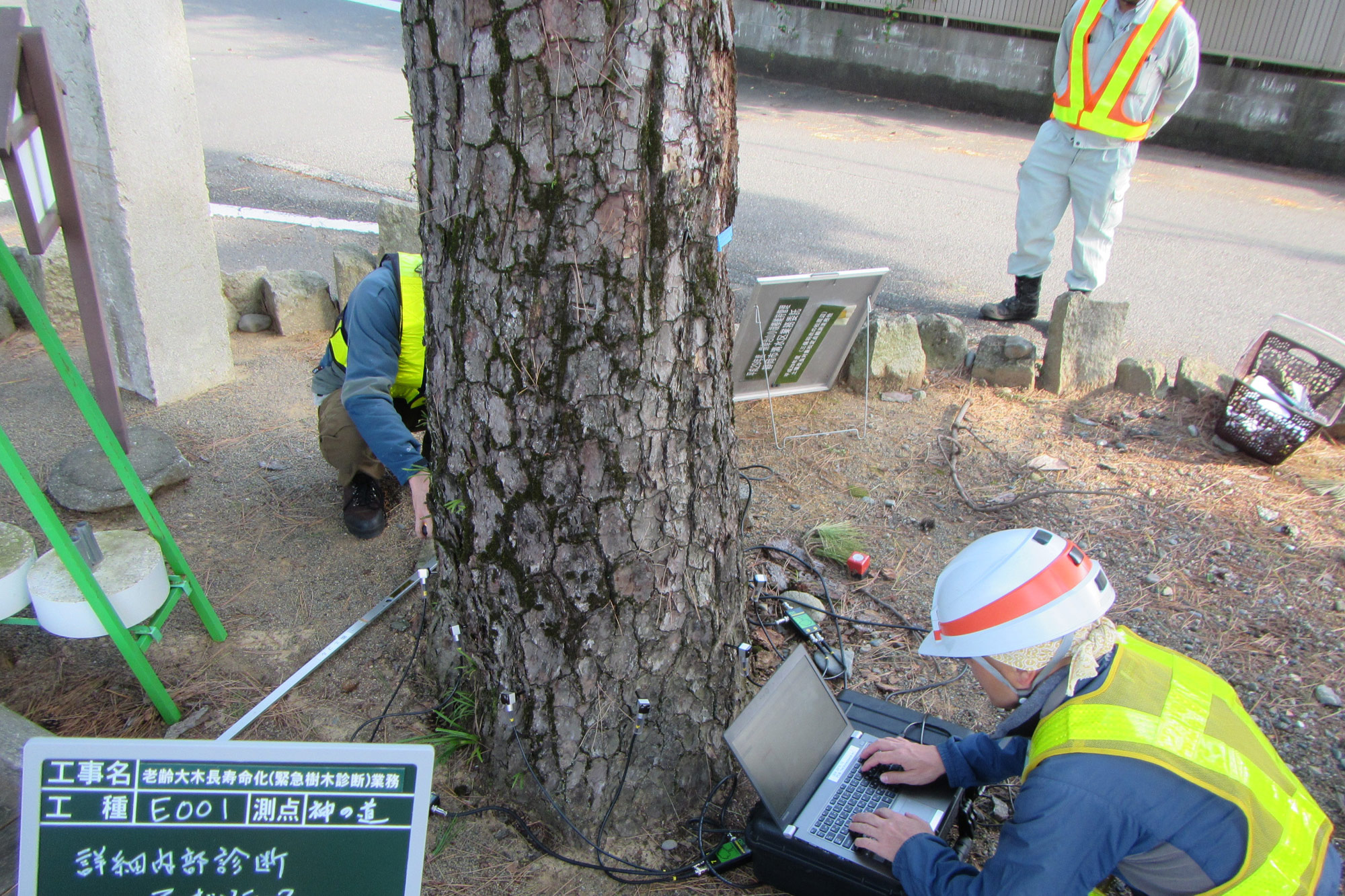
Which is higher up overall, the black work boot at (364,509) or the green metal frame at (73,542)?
the green metal frame at (73,542)

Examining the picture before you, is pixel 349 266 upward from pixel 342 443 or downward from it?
upward

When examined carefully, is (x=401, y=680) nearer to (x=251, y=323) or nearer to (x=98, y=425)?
(x=98, y=425)

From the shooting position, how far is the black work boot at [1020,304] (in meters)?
5.61

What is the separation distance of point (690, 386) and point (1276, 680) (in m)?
2.33

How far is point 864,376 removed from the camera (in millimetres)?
4625

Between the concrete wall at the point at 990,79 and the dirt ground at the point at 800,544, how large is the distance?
742 cm

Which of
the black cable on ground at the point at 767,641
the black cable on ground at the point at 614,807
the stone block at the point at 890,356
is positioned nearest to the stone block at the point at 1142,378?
the stone block at the point at 890,356

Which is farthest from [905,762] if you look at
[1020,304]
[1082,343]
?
[1020,304]

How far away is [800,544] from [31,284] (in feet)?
12.9

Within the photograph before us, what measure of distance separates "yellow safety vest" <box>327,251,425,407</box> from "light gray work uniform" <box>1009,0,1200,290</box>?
402 centimetres

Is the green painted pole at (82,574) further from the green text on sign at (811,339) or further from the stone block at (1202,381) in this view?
the stone block at (1202,381)

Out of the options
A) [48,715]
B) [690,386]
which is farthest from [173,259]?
[690,386]

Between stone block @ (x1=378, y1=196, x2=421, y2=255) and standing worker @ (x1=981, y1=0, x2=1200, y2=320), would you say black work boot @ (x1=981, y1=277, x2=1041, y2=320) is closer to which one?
standing worker @ (x1=981, y1=0, x2=1200, y2=320)

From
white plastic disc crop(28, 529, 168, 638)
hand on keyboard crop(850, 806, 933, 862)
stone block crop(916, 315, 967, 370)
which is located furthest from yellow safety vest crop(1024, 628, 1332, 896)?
stone block crop(916, 315, 967, 370)
